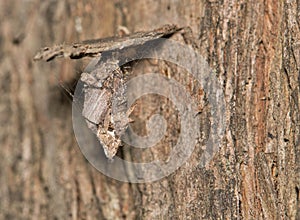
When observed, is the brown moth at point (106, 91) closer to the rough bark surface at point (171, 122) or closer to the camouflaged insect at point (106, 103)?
the camouflaged insect at point (106, 103)

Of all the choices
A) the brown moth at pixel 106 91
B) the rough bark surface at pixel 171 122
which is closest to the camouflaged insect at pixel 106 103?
the brown moth at pixel 106 91

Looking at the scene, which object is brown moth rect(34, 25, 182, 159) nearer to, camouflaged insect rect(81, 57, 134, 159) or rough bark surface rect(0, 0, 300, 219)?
camouflaged insect rect(81, 57, 134, 159)

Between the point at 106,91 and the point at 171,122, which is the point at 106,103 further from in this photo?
the point at 171,122

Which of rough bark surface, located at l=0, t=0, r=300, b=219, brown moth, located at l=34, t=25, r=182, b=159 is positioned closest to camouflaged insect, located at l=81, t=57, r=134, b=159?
brown moth, located at l=34, t=25, r=182, b=159

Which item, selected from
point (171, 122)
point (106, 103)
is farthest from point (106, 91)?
point (171, 122)

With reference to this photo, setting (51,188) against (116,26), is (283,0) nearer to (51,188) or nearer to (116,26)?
(116,26)
